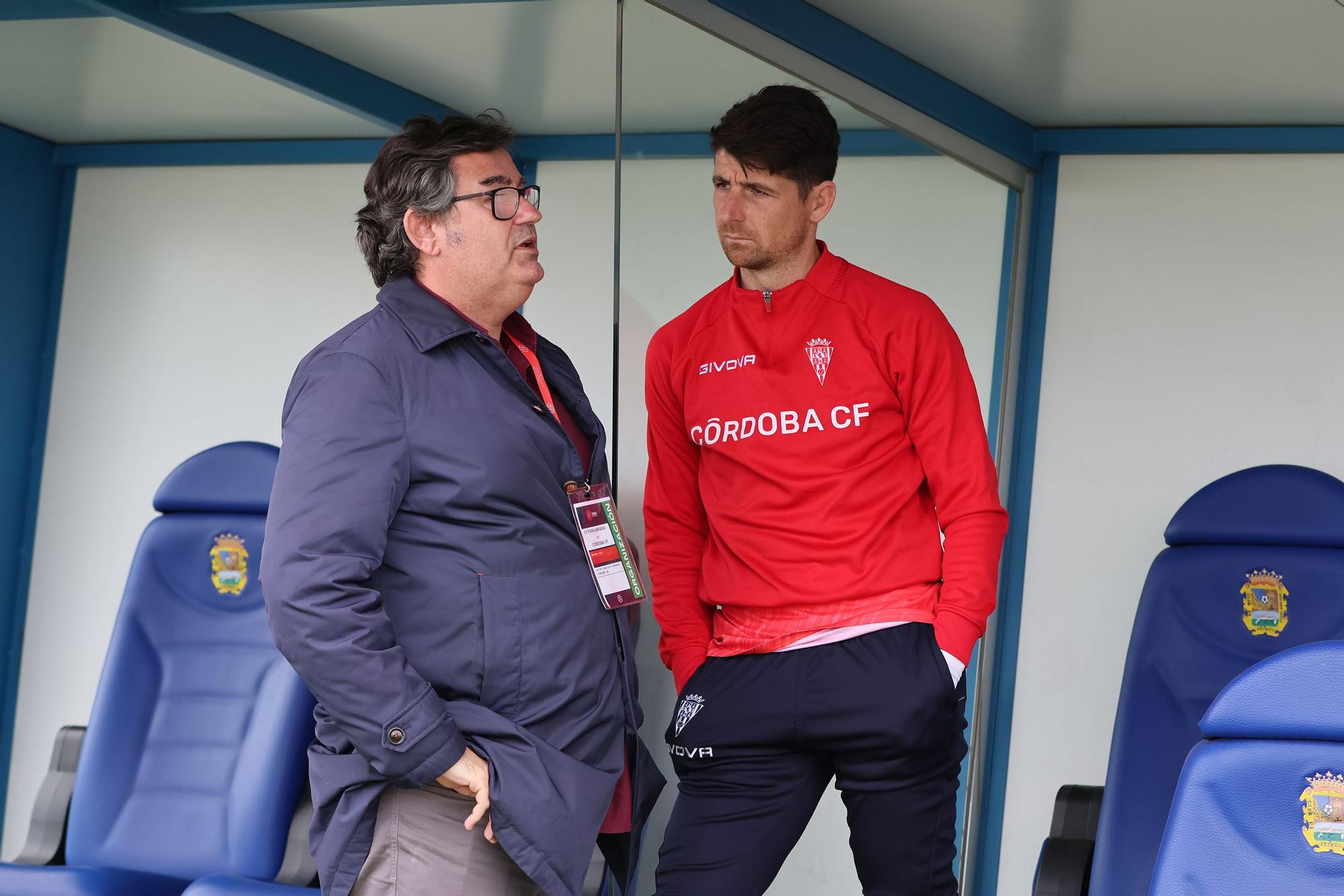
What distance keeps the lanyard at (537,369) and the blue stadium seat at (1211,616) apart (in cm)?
133

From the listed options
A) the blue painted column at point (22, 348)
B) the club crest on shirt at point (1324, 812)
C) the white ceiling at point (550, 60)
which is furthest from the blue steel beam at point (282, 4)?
the club crest on shirt at point (1324, 812)

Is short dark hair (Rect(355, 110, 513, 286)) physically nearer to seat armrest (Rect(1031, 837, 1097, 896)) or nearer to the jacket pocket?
the jacket pocket

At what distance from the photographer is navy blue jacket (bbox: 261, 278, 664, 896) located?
65.4 inches

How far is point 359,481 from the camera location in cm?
169

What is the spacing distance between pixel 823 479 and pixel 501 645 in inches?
22.9

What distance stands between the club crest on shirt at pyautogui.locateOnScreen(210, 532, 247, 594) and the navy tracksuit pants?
4.65 feet

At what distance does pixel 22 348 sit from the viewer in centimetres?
409

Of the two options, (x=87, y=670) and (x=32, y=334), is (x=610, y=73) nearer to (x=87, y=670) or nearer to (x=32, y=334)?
(x=32, y=334)

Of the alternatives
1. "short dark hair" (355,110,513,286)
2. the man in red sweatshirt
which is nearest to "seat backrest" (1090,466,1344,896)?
the man in red sweatshirt

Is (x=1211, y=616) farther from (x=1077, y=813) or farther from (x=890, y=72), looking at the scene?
(x=890, y=72)

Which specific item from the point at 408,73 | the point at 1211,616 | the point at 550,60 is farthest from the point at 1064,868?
the point at 408,73

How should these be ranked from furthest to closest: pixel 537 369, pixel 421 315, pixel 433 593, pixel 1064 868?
pixel 1064 868, pixel 537 369, pixel 421 315, pixel 433 593

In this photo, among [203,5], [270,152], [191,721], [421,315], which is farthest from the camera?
[270,152]

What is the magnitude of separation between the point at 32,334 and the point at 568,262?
5.11ft
